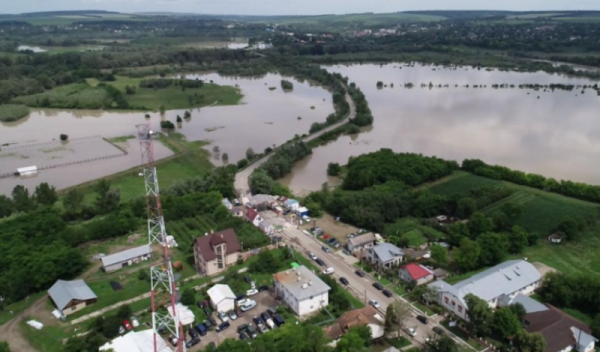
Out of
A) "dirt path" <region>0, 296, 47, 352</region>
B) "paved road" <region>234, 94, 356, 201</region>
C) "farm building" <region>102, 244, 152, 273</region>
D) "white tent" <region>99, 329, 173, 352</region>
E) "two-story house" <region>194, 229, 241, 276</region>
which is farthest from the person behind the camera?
"paved road" <region>234, 94, 356, 201</region>

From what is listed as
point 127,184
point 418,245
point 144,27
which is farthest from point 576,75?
point 144,27

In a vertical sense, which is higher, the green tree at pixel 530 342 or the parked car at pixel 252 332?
the green tree at pixel 530 342

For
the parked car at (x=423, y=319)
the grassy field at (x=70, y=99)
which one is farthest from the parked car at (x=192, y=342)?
the grassy field at (x=70, y=99)

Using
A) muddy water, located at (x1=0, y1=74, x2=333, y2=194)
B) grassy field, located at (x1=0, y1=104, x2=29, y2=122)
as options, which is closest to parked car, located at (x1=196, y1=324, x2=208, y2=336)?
muddy water, located at (x1=0, y1=74, x2=333, y2=194)

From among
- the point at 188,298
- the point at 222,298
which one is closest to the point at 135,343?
the point at 188,298

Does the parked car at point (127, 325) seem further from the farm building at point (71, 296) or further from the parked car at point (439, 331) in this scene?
the parked car at point (439, 331)

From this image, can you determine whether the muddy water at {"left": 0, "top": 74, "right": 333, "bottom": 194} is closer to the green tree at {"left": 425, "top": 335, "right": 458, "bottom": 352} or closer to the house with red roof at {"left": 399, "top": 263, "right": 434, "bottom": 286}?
the house with red roof at {"left": 399, "top": 263, "right": 434, "bottom": 286}
